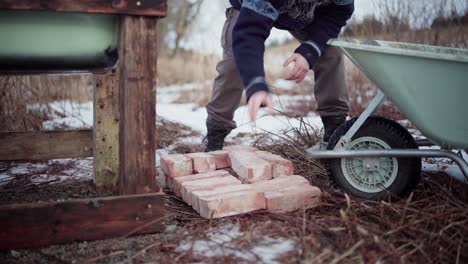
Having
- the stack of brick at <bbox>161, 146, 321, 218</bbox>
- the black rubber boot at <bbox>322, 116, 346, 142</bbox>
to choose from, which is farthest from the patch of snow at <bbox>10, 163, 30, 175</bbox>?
the black rubber boot at <bbox>322, 116, 346, 142</bbox>

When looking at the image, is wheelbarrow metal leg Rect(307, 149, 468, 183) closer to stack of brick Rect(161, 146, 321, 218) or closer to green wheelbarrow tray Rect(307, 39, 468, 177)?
green wheelbarrow tray Rect(307, 39, 468, 177)

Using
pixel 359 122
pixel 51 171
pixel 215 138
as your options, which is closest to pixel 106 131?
pixel 51 171

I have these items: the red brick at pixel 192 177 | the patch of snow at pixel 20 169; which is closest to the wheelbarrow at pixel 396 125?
the red brick at pixel 192 177

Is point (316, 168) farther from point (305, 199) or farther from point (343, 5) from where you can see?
point (343, 5)

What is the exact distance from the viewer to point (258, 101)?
1618 millimetres

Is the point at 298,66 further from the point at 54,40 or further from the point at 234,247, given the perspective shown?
the point at 54,40

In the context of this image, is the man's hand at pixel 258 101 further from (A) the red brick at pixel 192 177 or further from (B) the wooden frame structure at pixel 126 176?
(A) the red brick at pixel 192 177

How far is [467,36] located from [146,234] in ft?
12.0

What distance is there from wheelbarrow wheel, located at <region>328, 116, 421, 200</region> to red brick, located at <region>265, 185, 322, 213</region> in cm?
18

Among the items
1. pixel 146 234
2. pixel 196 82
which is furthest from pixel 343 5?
pixel 196 82

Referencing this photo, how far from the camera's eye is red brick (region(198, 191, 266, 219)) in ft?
5.90

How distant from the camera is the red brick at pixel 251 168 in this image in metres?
2.12

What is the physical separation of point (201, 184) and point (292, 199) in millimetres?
432

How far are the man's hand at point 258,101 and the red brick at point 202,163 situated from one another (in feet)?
2.44
